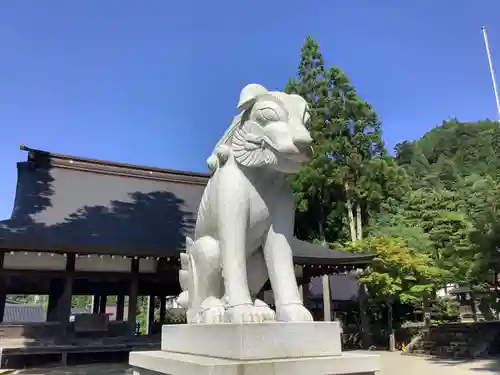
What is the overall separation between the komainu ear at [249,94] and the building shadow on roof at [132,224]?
27.8 feet

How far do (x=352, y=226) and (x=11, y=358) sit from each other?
14.2 m

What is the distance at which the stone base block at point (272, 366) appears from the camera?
1979mm

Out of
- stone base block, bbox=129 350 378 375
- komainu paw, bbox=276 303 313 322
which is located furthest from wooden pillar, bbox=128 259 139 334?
komainu paw, bbox=276 303 313 322

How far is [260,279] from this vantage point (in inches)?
113

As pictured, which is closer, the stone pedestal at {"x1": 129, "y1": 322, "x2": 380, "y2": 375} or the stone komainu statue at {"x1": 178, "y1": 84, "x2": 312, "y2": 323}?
the stone pedestal at {"x1": 129, "y1": 322, "x2": 380, "y2": 375}

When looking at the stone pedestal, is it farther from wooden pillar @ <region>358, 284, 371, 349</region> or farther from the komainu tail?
wooden pillar @ <region>358, 284, 371, 349</region>

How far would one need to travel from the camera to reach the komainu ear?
2.73 m

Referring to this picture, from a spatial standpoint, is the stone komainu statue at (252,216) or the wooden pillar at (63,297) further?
the wooden pillar at (63,297)

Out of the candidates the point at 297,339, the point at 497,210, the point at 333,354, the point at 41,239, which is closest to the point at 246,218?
the point at 297,339

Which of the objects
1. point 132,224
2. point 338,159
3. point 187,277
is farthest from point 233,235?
point 338,159

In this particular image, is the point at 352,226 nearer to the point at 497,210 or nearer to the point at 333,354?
the point at 497,210

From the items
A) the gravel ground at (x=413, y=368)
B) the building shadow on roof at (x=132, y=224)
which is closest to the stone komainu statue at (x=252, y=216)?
the gravel ground at (x=413, y=368)

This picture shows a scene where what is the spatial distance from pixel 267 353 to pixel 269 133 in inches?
49.0

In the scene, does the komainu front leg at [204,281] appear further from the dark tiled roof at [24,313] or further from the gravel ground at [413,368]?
the dark tiled roof at [24,313]
